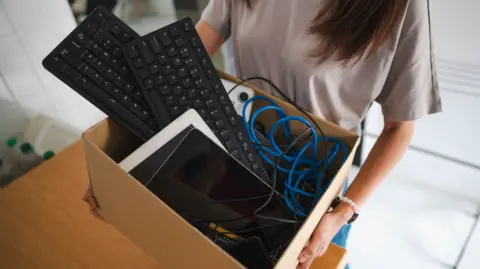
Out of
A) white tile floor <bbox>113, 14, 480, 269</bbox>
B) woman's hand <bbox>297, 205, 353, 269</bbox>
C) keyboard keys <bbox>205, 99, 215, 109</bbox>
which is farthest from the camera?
white tile floor <bbox>113, 14, 480, 269</bbox>

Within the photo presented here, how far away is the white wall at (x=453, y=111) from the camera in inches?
39.5

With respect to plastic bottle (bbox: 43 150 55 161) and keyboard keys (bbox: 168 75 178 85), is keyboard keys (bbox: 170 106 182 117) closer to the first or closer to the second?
keyboard keys (bbox: 168 75 178 85)

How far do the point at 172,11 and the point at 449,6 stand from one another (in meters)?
0.82

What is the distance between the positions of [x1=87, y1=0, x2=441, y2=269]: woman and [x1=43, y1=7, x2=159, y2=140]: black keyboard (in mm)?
220

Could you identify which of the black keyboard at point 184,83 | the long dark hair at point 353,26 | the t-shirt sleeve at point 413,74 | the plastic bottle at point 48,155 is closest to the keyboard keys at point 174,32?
the black keyboard at point 184,83

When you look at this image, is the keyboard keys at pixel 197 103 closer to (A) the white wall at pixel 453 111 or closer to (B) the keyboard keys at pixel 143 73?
(B) the keyboard keys at pixel 143 73

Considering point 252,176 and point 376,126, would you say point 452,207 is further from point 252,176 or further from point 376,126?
point 252,176

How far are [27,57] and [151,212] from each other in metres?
0.63

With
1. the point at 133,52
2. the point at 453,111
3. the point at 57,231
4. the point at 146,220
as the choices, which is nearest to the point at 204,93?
the point at 133,52

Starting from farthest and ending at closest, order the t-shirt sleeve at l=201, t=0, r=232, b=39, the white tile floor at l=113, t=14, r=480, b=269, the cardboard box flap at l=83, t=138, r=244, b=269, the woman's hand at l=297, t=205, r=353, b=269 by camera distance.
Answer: the white tile floor at l=113, t=14, r=480, b=269
the t-shirt sleeve at l=201, t=0, r=232, b=39
the woman's hand at l=297, t=205, r=353, b=269
the cardboard box flap at l=83, t=138, r=244, b=269

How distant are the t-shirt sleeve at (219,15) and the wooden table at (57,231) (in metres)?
0.42

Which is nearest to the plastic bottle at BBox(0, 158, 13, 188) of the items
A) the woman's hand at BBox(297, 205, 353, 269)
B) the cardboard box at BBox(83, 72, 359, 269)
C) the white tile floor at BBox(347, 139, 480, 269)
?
the cardboard box at BBox(83, 72, 359, 269)

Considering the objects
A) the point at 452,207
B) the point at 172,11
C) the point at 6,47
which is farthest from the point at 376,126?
the point at 6,47

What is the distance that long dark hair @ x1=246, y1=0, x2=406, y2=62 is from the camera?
0.53 m
